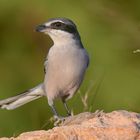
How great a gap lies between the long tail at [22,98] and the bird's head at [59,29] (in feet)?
2.08

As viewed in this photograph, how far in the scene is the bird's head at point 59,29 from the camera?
7621 millimetres

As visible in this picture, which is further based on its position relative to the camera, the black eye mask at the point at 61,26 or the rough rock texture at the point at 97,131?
the black eye mask at the point at 61,26

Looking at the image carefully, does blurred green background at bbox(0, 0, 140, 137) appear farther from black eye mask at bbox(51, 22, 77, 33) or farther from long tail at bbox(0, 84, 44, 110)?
black eye mask at bbox(51, 22, 77, 33)

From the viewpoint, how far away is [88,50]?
874 cm

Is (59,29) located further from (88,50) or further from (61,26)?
(88,50)

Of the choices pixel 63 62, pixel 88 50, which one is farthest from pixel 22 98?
pixel 88 50

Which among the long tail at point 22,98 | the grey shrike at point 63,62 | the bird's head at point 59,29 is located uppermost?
the bird's head at point 59,29

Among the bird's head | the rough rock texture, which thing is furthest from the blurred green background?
the rough rock texture

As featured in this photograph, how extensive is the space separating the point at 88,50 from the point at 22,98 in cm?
105

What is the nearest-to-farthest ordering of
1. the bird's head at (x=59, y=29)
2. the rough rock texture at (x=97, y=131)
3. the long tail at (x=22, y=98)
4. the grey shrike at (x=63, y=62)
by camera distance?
1. the rough rock texture at (x=97, y=131)
2. the grey shrike at (x=63, y=62)
3. the bird's head at (x=59, y=29)
4. the long tail at (x=22, y=98)

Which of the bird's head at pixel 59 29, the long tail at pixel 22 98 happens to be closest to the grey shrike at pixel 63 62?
the bird's head at pixel 59 29

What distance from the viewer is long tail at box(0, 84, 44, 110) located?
805 cm

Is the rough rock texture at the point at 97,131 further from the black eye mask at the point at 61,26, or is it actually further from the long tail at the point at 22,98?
the long tail at the point at 22,98

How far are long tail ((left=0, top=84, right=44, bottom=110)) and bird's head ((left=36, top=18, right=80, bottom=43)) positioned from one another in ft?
2.08
